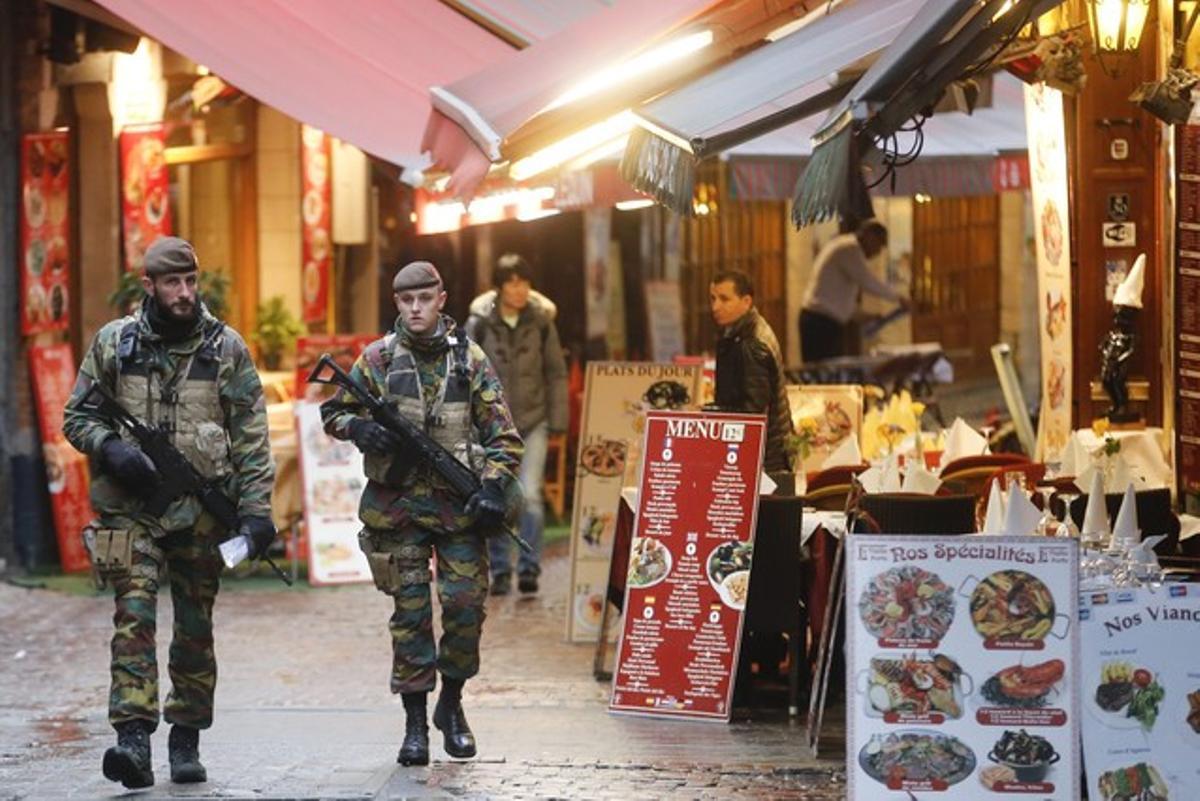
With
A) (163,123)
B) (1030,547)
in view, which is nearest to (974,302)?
(163,123)

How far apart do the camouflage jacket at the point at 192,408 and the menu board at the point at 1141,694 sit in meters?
3.17

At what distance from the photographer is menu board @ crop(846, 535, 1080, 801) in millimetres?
8898

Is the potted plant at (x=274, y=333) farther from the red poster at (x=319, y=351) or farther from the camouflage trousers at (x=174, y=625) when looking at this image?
the camouflage trousers at (x=174, y=625)

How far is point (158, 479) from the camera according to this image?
399 inches

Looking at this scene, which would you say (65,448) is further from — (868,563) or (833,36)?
(868,563)

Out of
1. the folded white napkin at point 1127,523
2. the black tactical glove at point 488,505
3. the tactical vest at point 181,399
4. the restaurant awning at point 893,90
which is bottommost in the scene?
the folded white napkin at point 1127,523

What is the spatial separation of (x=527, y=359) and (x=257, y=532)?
655cm

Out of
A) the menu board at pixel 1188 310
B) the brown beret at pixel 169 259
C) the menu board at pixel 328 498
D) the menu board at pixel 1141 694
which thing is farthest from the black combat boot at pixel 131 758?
the menu board at pixel 328 498

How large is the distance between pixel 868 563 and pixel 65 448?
9305 mm

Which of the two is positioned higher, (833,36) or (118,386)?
(833,36)

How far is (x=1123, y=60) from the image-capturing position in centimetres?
1380

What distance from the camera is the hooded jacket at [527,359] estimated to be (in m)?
16.7

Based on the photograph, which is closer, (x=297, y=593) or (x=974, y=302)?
(x=297, y=593)

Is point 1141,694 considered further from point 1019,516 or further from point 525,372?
point 525,372
